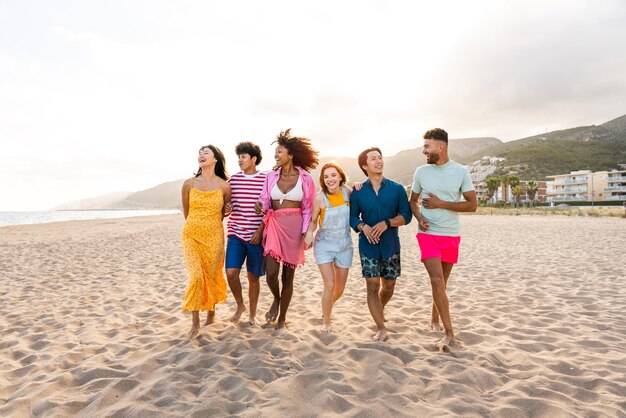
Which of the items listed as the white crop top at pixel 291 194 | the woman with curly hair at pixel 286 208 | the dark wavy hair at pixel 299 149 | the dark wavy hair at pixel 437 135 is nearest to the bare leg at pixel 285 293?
the woman with curly hair at pixel 286 208

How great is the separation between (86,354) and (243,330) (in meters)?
1.57

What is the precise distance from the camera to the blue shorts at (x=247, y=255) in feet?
14.6

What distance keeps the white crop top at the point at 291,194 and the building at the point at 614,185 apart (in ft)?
351

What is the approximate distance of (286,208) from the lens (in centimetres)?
436

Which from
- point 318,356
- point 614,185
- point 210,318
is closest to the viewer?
point 318,356

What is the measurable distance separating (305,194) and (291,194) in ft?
0.56

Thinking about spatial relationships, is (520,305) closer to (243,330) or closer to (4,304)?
(243,330)

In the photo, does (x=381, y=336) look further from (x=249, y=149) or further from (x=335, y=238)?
(x=249, y=149)

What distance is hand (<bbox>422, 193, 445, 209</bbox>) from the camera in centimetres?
379

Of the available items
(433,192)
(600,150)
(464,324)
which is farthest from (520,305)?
(600,150)

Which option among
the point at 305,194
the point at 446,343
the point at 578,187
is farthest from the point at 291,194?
the point at 578,187

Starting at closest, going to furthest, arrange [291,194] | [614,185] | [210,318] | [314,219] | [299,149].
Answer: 1. [314,219]
2. [291,194]
3. [299,149]
4. [210,318]
5. [614,185]

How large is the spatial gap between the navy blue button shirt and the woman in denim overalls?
21cm

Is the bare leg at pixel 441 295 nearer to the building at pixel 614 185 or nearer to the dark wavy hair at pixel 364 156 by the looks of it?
the dark wavy hair at pixel 364 156
